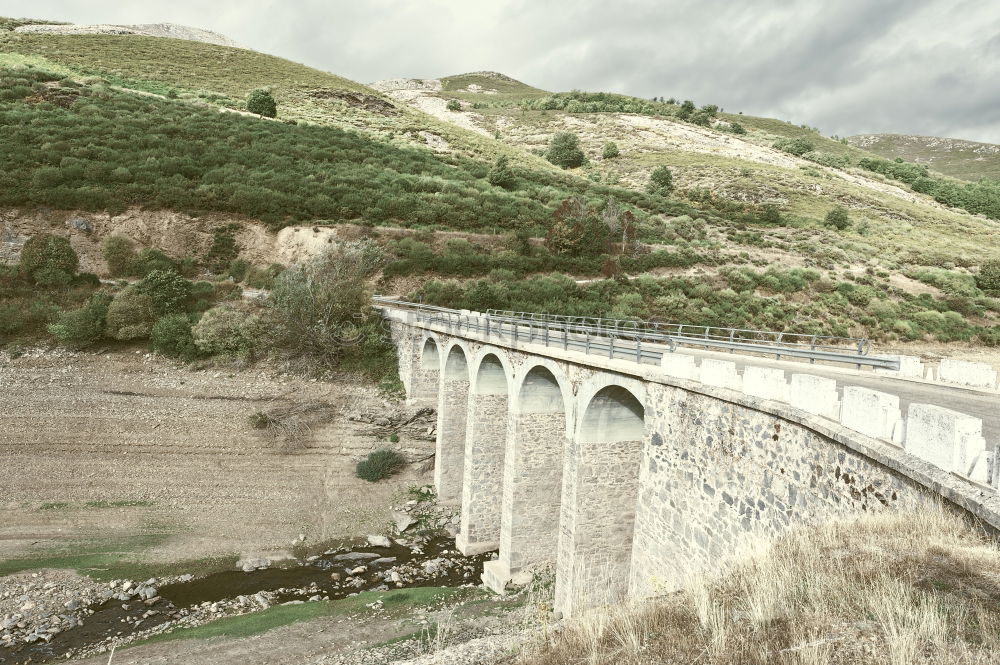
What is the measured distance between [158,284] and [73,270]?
20.9 ft

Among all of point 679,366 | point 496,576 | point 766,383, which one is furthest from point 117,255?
point 766,383

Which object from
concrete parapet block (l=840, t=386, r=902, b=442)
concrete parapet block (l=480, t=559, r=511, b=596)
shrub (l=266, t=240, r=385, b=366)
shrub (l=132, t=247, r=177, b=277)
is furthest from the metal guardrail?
shrub (l=132, t=247, r=177, b=277)

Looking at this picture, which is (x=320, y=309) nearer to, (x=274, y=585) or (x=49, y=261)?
(x=274, y=585)

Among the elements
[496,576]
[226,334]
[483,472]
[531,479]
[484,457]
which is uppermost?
[226,334]

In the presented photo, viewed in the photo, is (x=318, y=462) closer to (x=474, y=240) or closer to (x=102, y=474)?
(x=102, y=474)

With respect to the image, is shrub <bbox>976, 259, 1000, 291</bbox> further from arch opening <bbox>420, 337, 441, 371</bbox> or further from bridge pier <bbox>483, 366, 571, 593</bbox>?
arch opening <bbox>420, 337, 441, 371</bbox>

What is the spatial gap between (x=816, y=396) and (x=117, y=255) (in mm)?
36653

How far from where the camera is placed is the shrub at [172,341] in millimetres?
23922

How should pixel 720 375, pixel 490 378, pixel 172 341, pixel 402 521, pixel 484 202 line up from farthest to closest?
pixel 484 202
pixel 172 341
pixel 402 521
pixel 490 378
pixel 720 375

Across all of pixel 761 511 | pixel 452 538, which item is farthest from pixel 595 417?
pixel 452 538

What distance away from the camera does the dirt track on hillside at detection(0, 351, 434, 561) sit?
56.7 ft

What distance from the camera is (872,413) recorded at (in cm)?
596

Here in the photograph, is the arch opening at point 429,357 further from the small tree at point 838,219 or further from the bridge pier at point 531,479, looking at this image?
the small tree at point 838,219

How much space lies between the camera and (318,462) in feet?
70.3
